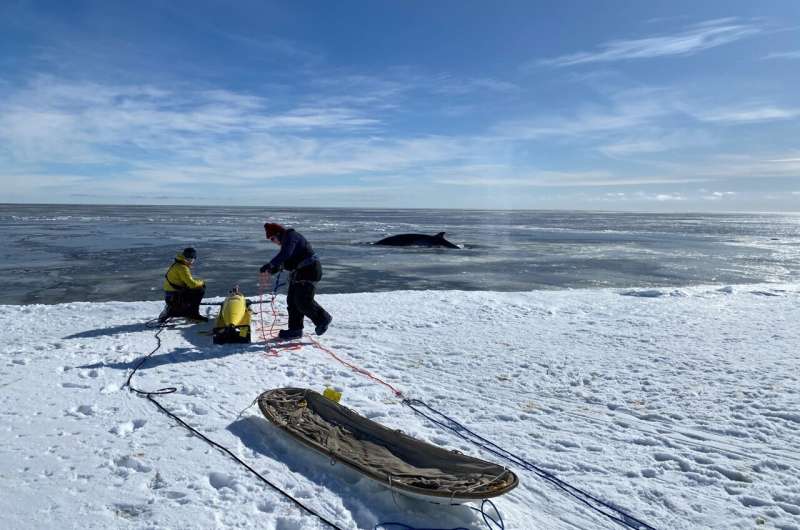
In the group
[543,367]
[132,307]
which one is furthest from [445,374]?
[132,307]

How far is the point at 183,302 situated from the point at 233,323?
1689 millimetres

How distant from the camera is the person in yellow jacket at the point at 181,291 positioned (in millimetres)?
9781

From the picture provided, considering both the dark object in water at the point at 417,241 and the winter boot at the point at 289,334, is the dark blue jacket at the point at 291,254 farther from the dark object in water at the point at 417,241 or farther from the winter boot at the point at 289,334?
the dark object in water at the point at 417,241

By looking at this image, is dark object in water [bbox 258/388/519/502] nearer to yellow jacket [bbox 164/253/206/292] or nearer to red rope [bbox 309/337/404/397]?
red rope [bbox 309/337/404/397]

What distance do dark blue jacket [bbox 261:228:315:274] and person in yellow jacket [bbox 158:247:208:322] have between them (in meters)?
2.23

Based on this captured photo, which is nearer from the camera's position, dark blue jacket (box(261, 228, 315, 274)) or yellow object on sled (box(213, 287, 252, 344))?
dark blue jacket (box(261, 228, 315, 274))

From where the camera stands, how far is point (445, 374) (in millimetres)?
7812

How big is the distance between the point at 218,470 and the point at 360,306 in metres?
8.50

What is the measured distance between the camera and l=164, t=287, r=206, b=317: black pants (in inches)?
389

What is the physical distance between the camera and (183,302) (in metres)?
9.94

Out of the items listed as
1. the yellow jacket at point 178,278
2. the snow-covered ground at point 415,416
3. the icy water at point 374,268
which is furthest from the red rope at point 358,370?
the icy water at point 374,268

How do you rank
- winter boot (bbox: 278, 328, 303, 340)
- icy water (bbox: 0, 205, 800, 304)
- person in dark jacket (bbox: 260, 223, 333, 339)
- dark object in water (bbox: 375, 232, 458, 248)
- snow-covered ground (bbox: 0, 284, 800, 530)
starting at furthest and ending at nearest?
dark object in water (bbox: 375, 232, 458, 248) < icy water (bbox: 0, 205, 800, 304) < winter boot (bbox: 278, 328, 303, 340) < person in dark jacket (bbox: 260, 223, 333, 339) < snow-covered ground (bbox: 0, 284, 800, 530)

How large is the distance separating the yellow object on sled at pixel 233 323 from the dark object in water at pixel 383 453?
116 inches

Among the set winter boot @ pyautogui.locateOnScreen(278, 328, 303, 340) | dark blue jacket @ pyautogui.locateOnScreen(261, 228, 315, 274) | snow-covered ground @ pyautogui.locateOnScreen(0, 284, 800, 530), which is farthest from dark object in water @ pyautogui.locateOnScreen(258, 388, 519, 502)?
winter boot @ pyautogui.locateOnScreen(278, 328, 303, 340)
